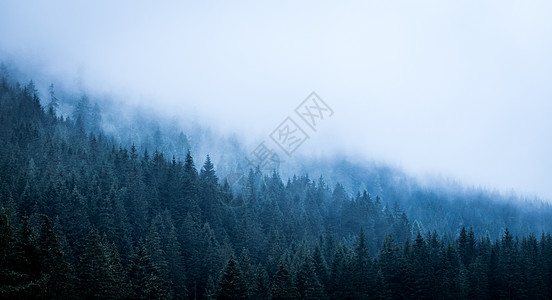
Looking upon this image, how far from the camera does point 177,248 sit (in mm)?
78938

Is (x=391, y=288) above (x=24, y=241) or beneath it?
above

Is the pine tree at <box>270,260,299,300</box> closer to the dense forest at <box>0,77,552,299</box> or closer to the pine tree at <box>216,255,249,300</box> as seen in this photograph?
the dense forest at <box>0,77,552,299</box>

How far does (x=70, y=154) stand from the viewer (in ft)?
369

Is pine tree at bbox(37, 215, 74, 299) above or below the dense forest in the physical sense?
below

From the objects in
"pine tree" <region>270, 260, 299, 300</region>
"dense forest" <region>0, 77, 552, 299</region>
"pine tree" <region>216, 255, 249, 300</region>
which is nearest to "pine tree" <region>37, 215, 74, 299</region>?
"dense forest" <region>0, 77, 552, 299</region>

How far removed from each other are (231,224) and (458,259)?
43.9m

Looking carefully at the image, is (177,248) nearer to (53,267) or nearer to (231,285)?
(231,285)

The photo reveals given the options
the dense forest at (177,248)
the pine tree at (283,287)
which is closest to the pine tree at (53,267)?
the dense forest at (177,248)

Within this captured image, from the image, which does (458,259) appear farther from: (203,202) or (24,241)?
(24,241)

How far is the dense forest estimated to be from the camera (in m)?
55.4

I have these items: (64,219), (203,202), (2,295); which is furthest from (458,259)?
(2,295)

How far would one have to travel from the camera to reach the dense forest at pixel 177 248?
55438 mm

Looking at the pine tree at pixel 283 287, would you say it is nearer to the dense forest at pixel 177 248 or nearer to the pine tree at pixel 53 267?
the dense forest at pixel 177 248

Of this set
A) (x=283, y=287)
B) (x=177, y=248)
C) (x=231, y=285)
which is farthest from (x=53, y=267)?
(x=283, y=287)
